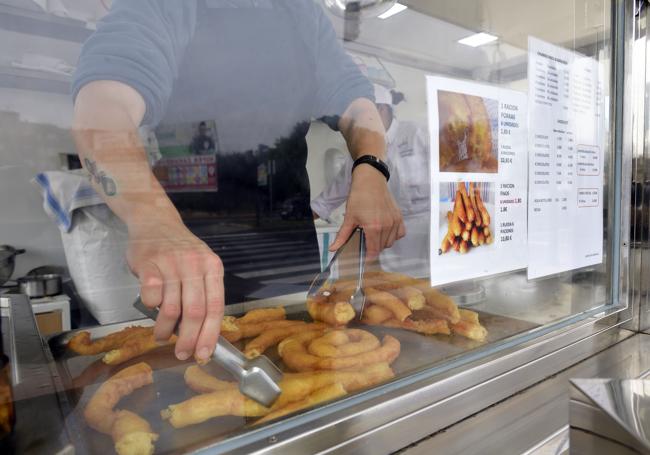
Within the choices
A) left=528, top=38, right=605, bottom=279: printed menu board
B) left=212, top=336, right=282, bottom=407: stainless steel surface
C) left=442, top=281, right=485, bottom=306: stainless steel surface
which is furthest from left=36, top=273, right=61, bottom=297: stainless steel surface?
left=528, top=38, right=605, bottom=279: printed menu board

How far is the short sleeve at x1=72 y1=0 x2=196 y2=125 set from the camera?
2.33ft

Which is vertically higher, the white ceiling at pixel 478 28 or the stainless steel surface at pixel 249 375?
the white ceiling at pixel 478 28

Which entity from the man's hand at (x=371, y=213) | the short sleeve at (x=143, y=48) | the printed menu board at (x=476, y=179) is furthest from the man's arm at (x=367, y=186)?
the short sleeve at (x=143, y=48)

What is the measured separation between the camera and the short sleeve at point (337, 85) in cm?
119

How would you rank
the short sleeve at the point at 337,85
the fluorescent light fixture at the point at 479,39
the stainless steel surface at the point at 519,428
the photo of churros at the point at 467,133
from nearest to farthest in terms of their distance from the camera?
the stainless steel surface at the point at 519,428, the photo of churros at the point at 467,133, the short sleeve at the point at 337,85, the fluorescent light fixture at the point at 479,39

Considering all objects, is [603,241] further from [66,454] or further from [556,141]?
[66,454]

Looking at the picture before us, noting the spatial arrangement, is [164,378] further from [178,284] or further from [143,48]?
[143,48]

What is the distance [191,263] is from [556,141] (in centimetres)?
110

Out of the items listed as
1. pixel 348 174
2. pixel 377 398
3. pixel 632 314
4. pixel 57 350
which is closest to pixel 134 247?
pixel 57 350

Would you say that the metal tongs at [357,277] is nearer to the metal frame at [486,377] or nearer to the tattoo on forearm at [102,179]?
the metal frame at [486,377]

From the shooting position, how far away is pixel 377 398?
0.81 meters

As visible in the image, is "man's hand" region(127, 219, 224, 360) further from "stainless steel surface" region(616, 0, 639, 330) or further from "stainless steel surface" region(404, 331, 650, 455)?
"stainless steel surface" region(616, 0, 639, 330)

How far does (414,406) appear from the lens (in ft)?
2.78

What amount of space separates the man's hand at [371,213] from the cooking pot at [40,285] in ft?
2.18
